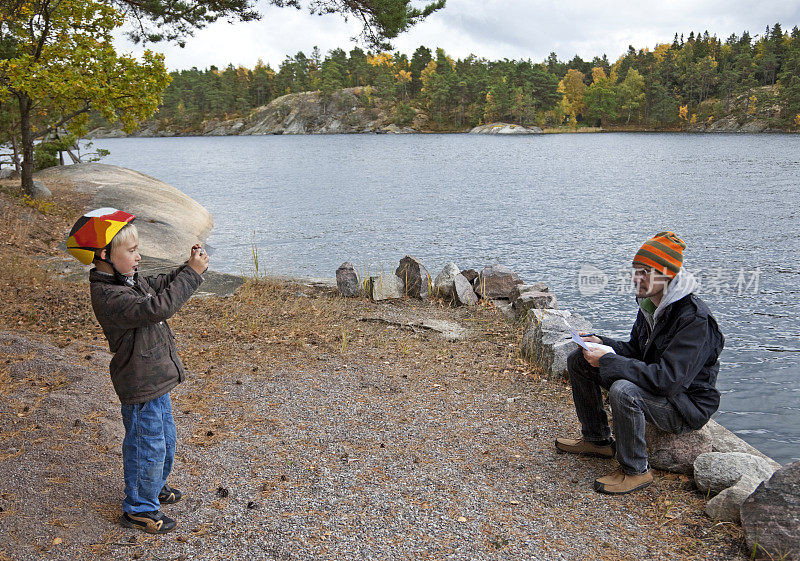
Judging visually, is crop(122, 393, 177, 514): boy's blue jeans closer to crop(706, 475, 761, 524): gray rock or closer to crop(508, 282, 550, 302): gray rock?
crop(706, 475, 761, 524): gray rock

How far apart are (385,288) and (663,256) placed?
9.14 m

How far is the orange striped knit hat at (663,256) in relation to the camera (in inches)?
201

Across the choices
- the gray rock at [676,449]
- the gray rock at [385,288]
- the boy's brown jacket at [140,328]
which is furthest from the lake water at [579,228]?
the boy's brown jacket at [140,328]

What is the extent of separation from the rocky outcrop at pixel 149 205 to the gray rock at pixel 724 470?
15.2 metres

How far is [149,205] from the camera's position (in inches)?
953

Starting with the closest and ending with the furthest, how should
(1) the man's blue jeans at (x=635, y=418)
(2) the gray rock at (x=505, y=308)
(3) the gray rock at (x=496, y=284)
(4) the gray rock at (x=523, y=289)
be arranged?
(1) the man's blue jeans at (x=635, y=418), (2) the gray rock at (x=505, y=308), (4) the gray rock at (x=523, y=289), (3) the gray rock at (x=496, y=284)

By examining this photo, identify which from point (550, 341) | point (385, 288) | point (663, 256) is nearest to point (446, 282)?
point (385, 288)

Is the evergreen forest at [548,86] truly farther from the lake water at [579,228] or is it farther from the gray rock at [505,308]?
the gray rock at [505,308]

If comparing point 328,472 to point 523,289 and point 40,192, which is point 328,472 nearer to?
point 523,289

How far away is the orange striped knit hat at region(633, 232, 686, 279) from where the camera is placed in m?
5.12

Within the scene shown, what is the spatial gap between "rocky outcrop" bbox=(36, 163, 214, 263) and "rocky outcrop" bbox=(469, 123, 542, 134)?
102 metres

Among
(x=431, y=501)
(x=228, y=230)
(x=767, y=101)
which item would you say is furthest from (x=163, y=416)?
(x=767, y=101)

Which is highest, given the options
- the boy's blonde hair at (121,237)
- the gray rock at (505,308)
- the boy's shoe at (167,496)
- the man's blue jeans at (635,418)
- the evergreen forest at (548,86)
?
the evergreen forest at (548,86)

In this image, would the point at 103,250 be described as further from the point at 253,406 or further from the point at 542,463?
the point at 542,463
